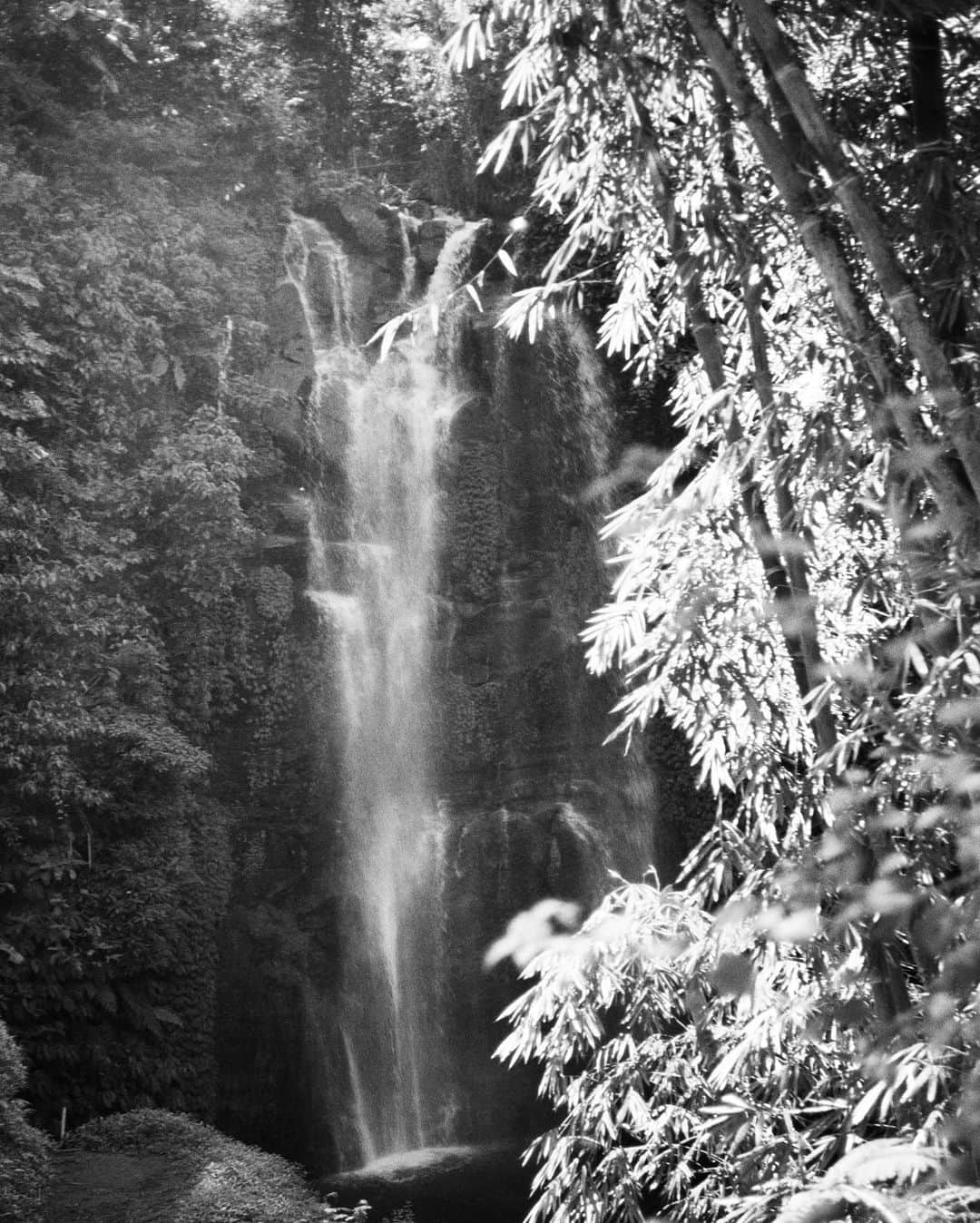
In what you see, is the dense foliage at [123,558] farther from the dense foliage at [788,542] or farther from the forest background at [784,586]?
the dense foliage at [788,542]

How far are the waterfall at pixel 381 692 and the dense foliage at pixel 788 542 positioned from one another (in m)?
5.84

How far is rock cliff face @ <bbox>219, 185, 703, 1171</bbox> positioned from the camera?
27.7 feet

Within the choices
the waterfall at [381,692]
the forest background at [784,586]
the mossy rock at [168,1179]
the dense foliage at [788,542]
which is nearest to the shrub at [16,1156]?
the mossy rock at [168,1179]

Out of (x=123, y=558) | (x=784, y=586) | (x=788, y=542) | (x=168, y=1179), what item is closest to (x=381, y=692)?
(x=123, y=558)

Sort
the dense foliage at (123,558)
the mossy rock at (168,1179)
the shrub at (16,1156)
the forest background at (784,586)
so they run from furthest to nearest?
the dense foliage at (123,558), the mossy rock at (168,1179), the shrub at (16,1156), the forest background at (784,586)

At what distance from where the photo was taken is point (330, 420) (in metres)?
10.1

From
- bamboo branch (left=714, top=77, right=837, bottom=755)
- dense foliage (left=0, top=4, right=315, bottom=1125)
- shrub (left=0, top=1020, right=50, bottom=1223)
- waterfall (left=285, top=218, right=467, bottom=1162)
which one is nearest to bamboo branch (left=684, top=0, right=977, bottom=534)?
bamboo branch (left=714, top=77, right=837, bottom=755)

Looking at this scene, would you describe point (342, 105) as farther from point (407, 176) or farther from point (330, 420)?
point (330, 420)

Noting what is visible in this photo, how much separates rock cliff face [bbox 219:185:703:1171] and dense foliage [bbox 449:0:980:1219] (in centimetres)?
588

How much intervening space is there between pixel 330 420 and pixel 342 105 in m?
5.32

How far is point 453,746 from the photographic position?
9484mm

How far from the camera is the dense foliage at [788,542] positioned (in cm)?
185

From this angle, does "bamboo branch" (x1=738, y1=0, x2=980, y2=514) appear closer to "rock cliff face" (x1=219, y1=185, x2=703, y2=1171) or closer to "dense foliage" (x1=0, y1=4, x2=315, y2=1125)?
"dense foliage" (x1=0, y1=4, x2=315, y2=1125)

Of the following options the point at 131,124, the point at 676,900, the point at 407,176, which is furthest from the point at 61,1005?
the point at 407,176
